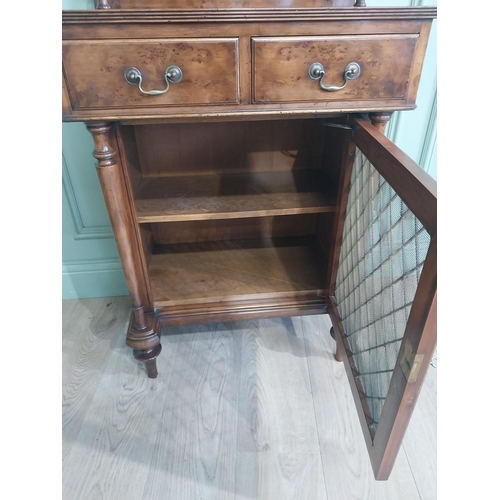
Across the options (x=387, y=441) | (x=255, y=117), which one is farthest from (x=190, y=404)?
(x=255, y=117)

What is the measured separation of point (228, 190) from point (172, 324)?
0.38 meters

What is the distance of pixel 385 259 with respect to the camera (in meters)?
0.63

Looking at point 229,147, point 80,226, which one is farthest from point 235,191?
point 80,226

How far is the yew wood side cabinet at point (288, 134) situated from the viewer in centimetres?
57

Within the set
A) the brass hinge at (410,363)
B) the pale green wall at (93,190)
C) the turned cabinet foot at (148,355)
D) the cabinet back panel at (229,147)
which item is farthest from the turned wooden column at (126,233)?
the brass hinge at (410,363)

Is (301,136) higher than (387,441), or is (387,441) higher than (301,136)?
(301,136)

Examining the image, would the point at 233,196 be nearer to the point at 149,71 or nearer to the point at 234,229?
the point at 234,229

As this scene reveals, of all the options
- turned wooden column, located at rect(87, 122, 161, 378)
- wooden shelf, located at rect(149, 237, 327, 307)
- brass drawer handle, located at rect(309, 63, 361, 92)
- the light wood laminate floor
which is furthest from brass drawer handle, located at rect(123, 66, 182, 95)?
the light wood laminate floor

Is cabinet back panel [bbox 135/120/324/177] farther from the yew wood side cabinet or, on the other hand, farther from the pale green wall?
the pale green wall

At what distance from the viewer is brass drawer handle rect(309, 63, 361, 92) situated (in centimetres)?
64

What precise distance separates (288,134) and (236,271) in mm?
399

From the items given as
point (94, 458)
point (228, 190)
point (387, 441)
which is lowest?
point (94, 458)

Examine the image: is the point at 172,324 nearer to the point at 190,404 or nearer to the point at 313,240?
the point at 190,404

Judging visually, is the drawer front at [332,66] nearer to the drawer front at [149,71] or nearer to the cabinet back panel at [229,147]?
the drawer front at [149,71]
